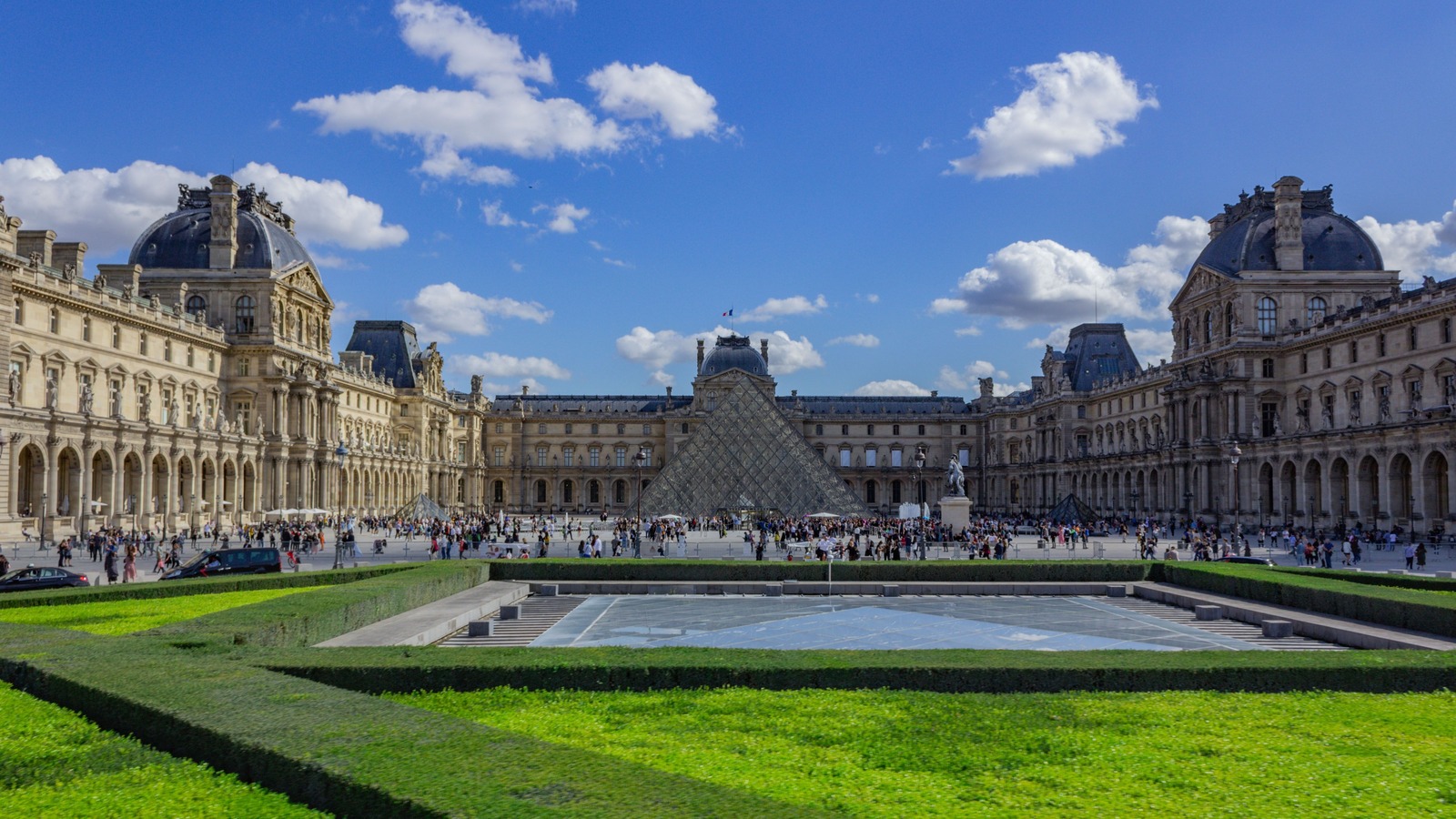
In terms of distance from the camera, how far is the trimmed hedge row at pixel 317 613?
12352 mm

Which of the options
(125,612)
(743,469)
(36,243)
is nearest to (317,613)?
(125,612)

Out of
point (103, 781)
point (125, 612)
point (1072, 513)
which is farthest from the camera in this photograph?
point (1072, 513)

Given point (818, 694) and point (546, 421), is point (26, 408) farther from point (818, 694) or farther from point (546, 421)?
A: point (546, 421)

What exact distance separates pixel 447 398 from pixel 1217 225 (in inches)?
2192

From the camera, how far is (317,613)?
14320 mm

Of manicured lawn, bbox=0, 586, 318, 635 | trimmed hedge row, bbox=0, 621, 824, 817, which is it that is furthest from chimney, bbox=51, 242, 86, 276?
trimmed hedge row, bbox=0, 621, 824, 817

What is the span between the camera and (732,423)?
190ft

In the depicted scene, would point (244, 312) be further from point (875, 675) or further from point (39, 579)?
point (875, 675)

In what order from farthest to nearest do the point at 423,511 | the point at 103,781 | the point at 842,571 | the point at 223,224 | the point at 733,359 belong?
1. the point at 733,359
2. the point at 423,511
3. the point at 223,224
4. the point at 842,571
5. the point at 103,781

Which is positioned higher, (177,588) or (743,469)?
(743,469)

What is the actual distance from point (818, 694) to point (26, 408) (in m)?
35.2

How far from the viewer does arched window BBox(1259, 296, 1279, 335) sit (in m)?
54.8

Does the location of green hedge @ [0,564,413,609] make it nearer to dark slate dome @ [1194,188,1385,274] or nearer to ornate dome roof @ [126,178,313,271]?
ornate dome roof @ [126,178,313,271]

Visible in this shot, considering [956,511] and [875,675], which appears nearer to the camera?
[875,675]
